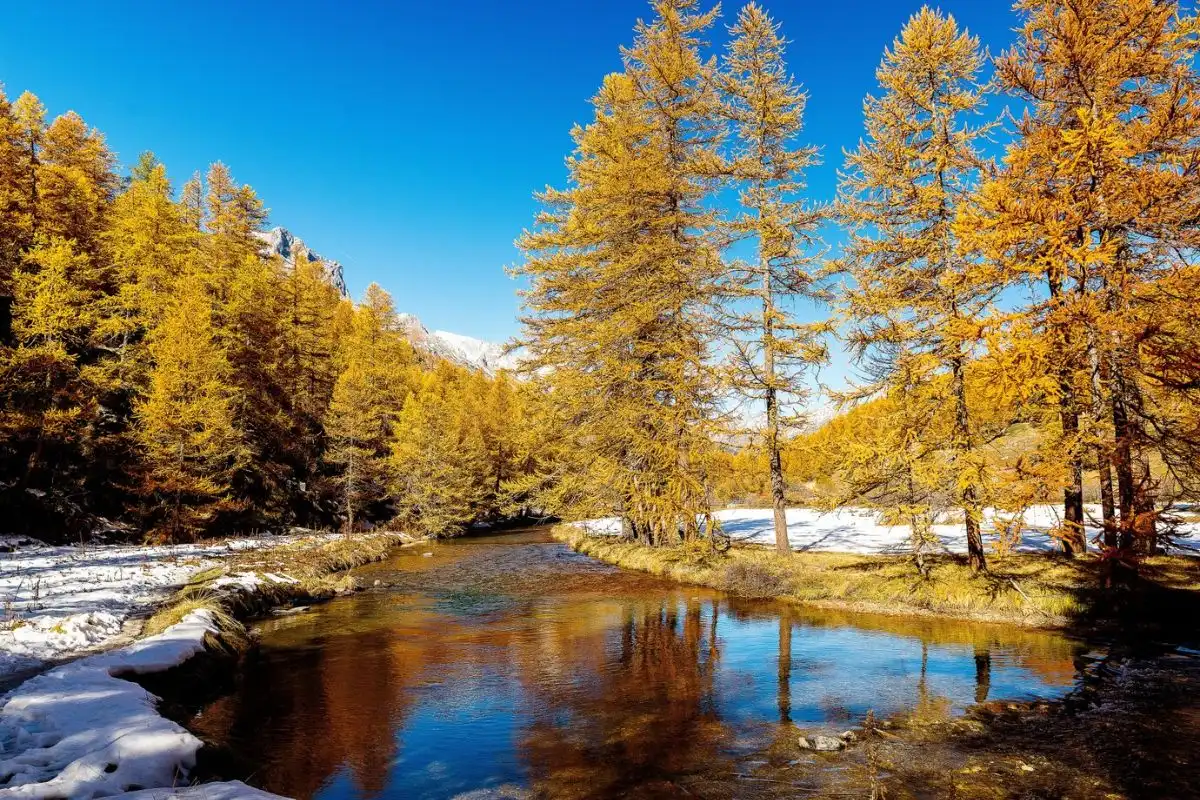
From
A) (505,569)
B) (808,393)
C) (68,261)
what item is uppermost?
(68,261)

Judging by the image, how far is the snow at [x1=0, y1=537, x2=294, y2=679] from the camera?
10.0m

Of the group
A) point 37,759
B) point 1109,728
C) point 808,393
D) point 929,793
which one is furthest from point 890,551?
point 37,759

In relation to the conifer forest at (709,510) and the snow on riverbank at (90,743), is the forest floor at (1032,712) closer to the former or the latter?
the conifer forest at (709,510)

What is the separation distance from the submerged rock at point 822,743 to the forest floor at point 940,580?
832 centimetres

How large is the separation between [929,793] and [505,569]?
1965 centimetres

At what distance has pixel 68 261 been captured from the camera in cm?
2295

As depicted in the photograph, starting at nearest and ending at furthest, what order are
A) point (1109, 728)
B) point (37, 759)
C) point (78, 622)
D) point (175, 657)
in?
point (37, 759), point (1109, 728), point (175, 657), point (78, 622)

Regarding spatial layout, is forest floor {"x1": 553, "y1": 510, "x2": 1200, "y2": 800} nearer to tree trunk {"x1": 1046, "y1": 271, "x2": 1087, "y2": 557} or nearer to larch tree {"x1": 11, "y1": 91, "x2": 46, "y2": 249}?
tree trunk {"x1": 1046, "y1": 271, "x2": 1087, "y2": 557}

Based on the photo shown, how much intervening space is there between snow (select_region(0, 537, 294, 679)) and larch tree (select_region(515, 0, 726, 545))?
12.2 m

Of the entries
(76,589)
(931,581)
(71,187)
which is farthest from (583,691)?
(71,187)

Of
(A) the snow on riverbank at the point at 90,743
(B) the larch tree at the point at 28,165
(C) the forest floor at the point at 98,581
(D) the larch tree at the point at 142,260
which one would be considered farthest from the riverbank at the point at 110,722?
(B) the larch tree at the point at 28,165

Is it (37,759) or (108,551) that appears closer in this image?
(37,759)

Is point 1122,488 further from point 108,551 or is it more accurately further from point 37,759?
point 108,551

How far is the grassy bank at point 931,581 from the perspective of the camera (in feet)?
42.1
